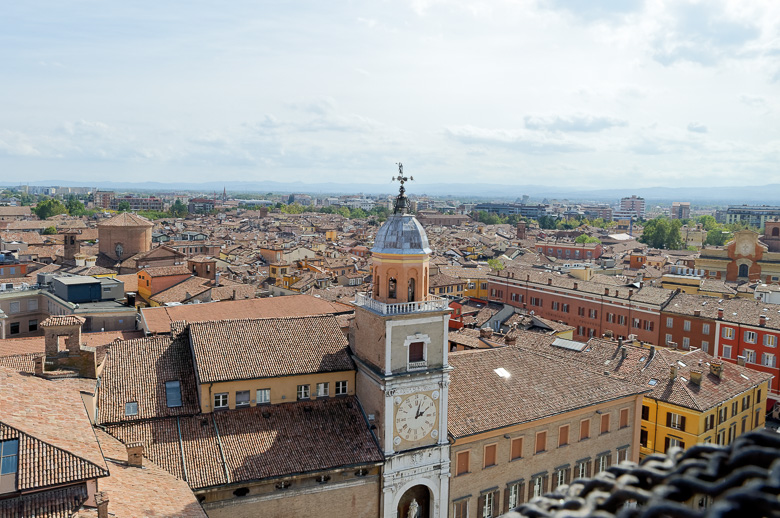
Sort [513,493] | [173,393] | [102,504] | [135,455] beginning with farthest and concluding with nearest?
[513,493], [173,393], [135,455], [102,504]

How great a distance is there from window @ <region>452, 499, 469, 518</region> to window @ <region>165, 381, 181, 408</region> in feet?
41.2

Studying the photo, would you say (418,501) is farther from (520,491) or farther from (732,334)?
(732,334)

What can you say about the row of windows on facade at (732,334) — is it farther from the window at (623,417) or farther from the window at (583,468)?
the window at (583,468)

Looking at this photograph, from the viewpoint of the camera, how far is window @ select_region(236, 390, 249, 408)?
25266 millimetres

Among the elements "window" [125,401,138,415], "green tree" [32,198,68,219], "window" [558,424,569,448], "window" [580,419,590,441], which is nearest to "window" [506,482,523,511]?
"window" [558,424,569,448]

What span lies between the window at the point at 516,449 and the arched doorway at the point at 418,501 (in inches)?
170

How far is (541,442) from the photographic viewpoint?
28.6 m

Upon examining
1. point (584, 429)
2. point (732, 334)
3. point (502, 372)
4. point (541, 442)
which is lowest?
point (541, 442)

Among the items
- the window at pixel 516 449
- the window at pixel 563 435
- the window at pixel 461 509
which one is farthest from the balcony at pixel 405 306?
the window at pixel 563 435

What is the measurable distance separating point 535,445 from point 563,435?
6.00 feet

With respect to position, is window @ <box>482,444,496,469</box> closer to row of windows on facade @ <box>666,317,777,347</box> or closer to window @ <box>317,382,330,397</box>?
window @ <box>317,382,330,397</box>

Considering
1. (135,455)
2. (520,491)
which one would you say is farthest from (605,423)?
(135,455)

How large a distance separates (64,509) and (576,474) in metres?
23.2

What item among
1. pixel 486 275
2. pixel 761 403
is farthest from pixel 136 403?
pixel 486 275
